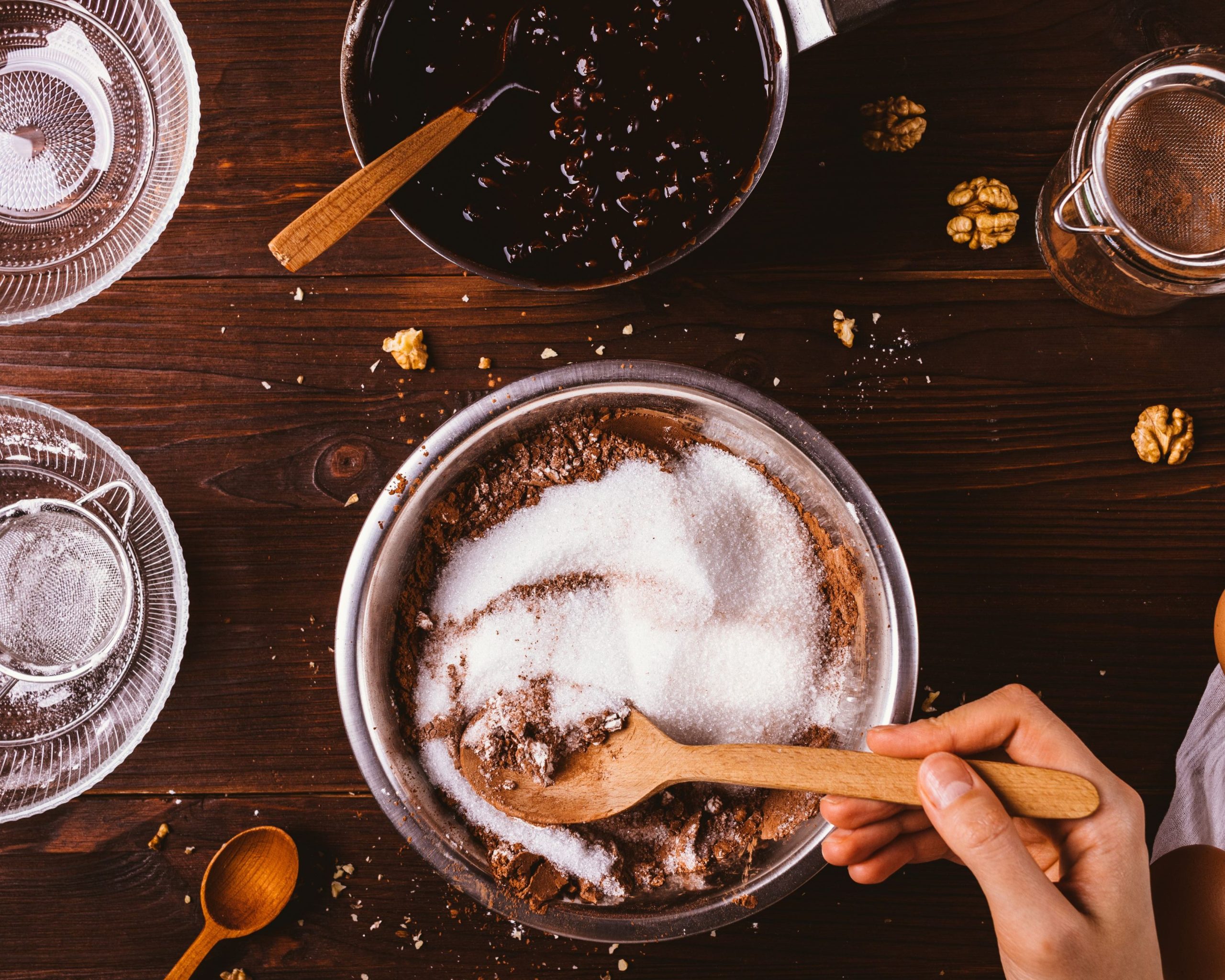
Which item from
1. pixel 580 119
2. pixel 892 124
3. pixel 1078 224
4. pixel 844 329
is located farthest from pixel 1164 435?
pixel 580 119

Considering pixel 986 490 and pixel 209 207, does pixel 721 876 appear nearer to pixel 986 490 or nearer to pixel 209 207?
pixel 986 490

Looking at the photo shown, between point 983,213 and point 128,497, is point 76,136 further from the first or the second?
point 983,213

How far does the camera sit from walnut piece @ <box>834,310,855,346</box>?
127cm

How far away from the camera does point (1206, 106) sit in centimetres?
121

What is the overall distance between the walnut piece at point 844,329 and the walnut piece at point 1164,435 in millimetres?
485

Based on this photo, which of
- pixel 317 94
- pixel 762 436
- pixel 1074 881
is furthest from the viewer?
pixel 317 94

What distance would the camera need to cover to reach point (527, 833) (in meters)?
1.18

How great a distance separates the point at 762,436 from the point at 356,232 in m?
0.71

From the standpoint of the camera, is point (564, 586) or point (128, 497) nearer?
point (564, 586)

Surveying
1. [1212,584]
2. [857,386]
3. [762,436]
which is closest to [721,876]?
[762,436]

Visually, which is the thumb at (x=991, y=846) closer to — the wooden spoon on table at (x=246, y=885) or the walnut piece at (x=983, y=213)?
the walnut piece at (x=983, y=213)

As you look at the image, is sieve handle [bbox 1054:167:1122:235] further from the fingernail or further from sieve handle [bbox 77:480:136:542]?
sieve handle [bbox 77:480:136:542]

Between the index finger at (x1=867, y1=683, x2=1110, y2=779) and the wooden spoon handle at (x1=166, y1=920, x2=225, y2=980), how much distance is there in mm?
1050

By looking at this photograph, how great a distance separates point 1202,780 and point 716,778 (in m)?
0.84
